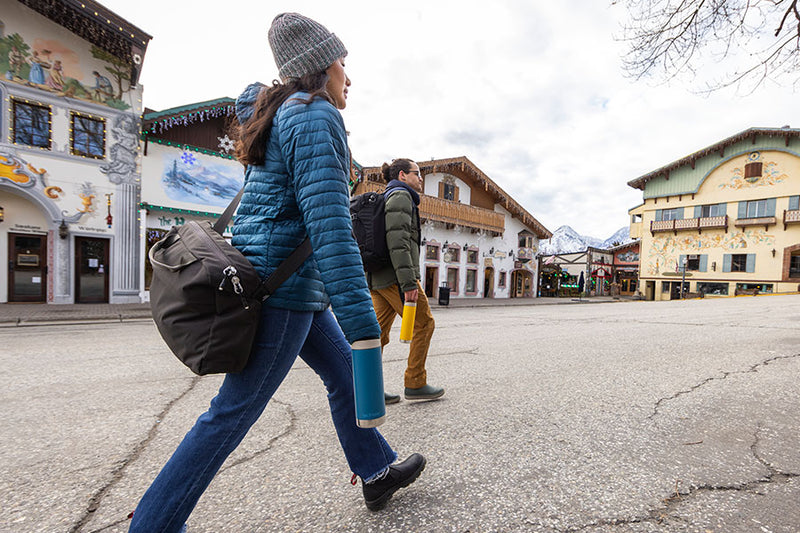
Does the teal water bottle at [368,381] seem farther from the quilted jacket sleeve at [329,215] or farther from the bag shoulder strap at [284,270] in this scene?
the bag shoulder strap at [284,270]

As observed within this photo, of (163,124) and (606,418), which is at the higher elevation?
(163,124)

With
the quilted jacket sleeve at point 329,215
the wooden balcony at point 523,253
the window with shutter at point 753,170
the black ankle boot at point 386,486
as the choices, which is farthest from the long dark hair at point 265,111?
the window with shutter at point 753,170

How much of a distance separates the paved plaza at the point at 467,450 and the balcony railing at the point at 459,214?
16.6 m

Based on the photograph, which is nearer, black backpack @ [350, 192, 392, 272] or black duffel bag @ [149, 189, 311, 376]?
black duffel bag @ [149, 189, 311, 376]

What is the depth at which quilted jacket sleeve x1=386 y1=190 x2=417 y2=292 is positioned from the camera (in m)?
2.78

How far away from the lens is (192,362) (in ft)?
3.96

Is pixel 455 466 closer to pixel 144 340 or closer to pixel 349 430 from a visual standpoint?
pixel 349 430

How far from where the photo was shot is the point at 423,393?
10.6ft

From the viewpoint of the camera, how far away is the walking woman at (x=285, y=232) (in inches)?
50.3

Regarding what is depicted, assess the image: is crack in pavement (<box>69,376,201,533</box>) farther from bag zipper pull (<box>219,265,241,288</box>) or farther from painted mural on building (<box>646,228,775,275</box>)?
painted mural on building (<box>646,228,775,275</box>)

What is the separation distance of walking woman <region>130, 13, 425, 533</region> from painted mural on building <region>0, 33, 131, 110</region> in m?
15.3

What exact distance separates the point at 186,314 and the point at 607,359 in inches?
200

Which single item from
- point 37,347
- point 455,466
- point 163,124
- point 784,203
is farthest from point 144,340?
point 784,203

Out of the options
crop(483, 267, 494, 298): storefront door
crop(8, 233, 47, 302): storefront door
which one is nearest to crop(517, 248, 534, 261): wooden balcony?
crop(483, 267, 494, 298): storefront door
